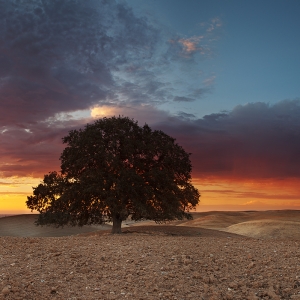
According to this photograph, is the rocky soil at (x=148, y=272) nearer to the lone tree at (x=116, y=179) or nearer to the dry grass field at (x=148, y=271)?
the dry grass field at (x=148, y=271)

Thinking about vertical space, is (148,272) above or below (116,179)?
below

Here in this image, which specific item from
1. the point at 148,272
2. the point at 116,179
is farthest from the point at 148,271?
the point at 116,179

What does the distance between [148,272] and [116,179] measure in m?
13.6

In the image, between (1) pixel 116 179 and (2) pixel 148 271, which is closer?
(2) pixel 148 271

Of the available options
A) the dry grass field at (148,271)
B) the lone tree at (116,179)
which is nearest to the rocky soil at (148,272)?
the dry grass field at (148,271)

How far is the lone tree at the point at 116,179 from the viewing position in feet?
83.7

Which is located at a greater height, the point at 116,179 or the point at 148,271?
the point at 116,179

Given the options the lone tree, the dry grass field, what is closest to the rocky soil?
the dry grass field

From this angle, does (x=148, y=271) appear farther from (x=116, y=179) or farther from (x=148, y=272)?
(x=116, y=179)

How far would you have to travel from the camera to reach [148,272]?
12219 mm

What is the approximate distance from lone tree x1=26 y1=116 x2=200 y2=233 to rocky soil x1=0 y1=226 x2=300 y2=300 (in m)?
9.24

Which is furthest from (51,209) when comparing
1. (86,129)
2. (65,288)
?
(65,288)

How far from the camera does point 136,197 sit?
1010 inches

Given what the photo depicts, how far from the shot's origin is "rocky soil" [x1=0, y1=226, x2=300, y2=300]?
10727 millimetres
